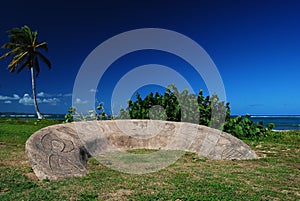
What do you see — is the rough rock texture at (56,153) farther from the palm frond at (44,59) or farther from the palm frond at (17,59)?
the palm frond at (44,59)

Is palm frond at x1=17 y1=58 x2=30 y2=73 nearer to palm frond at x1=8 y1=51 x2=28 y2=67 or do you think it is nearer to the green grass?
palm frond at x1=8 y1=51 x2=28 y2=67

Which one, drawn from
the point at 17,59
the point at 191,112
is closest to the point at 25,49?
the point at 17,59

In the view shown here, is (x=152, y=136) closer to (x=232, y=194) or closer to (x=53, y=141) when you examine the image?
(x=53, y=141)

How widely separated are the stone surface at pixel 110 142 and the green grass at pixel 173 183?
1.37ft

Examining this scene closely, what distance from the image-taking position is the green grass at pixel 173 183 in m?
4.94

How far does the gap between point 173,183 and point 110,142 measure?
4.68m

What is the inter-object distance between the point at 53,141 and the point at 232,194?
5102 millimetres

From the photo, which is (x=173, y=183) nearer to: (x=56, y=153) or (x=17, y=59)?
(x=56, y=153)

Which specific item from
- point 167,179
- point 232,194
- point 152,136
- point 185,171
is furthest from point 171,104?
point 232,194

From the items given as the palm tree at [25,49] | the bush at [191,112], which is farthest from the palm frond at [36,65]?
the bush at [191,112]

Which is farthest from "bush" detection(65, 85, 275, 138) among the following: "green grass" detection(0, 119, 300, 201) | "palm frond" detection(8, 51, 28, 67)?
"palm frond" detection(8, 51, 28, 67)

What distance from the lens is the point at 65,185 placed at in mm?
5465

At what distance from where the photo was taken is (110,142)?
9.98 metres

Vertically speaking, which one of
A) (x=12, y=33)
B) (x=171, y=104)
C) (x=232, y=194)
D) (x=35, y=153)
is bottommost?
(x=232, y=194)
